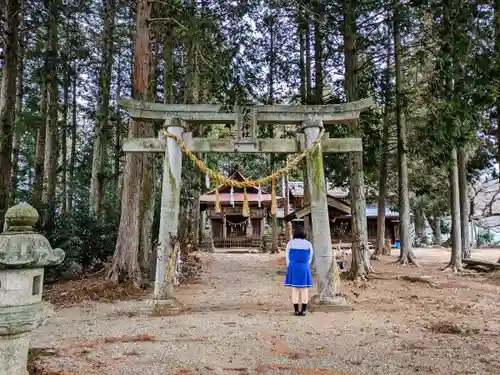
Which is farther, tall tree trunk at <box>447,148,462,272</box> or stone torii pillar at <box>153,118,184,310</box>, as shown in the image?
tall tree trunk at <box>447,148,462,272</box>

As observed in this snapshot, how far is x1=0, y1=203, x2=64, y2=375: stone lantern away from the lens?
264cm

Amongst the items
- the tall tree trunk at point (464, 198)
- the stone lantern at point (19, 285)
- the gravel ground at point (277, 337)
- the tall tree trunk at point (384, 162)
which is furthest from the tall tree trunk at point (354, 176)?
the stone lantern at point (19, 285)

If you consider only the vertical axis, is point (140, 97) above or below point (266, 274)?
above

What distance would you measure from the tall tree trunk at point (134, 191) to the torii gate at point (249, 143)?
206 centimetres

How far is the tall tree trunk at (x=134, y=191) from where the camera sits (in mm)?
9062

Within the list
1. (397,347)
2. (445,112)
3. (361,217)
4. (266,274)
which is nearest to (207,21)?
(445,112)

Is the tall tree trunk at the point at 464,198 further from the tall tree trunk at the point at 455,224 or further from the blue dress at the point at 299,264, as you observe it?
the blue dress at the point at 299,264

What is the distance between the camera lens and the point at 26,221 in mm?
2803

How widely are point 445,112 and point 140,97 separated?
707cm

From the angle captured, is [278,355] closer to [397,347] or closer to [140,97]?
[397,347]

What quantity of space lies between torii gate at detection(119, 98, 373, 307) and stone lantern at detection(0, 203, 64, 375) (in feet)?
13.7

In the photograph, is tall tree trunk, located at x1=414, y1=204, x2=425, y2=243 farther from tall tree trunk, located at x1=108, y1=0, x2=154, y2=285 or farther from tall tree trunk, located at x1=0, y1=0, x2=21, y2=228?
tall tree trunk, located at x1=0, y1=0, x2=21, y2=228

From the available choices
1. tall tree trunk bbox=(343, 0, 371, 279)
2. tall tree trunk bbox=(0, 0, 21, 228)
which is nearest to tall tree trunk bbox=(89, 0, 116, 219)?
tall tree trunk bbox=(0, 0, 21, 228)

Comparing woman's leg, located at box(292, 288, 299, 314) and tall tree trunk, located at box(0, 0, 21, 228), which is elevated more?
tall tree trunk, located at box(0, 0, 21, 228)
